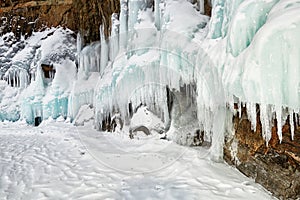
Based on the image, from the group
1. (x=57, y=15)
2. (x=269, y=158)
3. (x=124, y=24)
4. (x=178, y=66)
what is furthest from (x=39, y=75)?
(x=269, y=158)

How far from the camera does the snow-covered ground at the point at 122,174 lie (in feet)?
10.7

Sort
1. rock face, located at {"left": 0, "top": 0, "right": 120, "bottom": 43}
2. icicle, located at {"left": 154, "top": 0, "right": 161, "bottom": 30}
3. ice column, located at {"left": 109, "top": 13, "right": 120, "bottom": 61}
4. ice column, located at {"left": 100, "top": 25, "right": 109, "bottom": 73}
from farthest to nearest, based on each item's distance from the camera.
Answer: rock face, located at {"left": 0, "top": 0, "right": 120, "bottom": 43} < ice column, located at {"left": 100, "top": 25, "right": 109, "bottom": 73} < ice column, located at {"left": 109, "top": 13, "right": 120, "bottom": 61} < icicle, located at {"left": 154, "top": 0, "right": 161, "bottom": 30}

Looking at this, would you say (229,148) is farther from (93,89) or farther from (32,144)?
(93,89)

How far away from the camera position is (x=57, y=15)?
1250cm

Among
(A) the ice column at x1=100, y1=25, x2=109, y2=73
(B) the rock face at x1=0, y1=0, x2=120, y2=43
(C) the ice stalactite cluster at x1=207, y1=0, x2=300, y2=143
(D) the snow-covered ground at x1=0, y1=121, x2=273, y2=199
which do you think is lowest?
(D) the snow-covered ground at x1=0, y1=121, x2=273, y2=199

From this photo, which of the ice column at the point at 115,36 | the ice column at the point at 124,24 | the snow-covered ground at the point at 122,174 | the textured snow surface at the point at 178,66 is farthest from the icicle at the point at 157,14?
the snow-covered ground at the point at 122,174

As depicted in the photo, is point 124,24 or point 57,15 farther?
point 57,15

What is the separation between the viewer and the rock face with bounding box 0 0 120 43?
10.2m

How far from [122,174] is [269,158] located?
203cm

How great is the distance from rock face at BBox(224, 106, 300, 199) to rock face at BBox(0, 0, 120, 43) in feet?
22.7

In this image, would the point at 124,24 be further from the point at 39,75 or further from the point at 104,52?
the point at 39,75

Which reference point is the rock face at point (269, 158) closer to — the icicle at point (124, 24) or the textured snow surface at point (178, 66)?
the textured snow surface at point (178, 66)

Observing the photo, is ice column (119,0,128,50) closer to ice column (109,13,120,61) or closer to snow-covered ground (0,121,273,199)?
ice column (109,13,120,61)

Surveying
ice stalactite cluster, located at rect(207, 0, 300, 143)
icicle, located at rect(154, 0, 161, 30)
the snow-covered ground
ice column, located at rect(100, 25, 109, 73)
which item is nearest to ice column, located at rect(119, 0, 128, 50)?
icicle, located at rect(154, 0, 161, 30)
